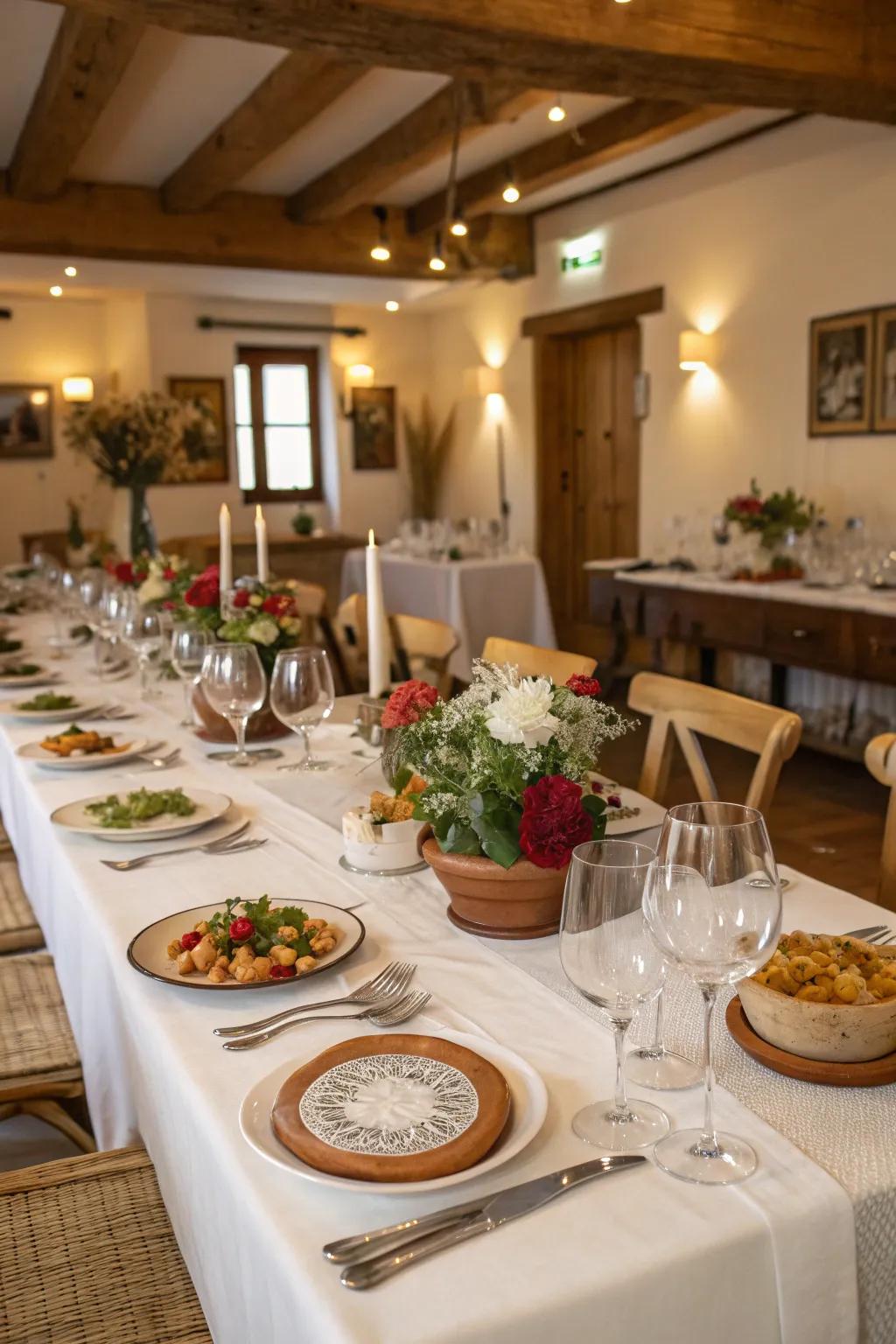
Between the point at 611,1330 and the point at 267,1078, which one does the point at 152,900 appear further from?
the point at 611,1330

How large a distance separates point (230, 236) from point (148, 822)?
6.31m

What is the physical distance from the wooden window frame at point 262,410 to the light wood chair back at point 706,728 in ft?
25.3

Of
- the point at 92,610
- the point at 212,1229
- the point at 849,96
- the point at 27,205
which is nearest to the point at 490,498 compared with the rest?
the point at 27,205

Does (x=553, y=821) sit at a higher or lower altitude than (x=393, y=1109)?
higher

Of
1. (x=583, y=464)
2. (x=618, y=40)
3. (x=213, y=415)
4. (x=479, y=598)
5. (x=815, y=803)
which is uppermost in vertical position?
(x=618, y=40)

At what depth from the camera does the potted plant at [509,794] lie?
1.24 metres

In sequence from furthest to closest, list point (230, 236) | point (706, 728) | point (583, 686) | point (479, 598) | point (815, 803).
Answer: point (230, 236), point (479, 598), point (815, 803), point (706, 728), point (583, 686)

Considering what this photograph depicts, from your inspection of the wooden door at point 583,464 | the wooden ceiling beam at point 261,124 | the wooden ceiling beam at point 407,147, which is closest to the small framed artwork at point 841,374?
the wooden ceiling beam at point 407,147

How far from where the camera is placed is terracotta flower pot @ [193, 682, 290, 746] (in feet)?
7.61

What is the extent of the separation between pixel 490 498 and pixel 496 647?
601cm

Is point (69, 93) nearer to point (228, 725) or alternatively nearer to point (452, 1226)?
point (228, 725)

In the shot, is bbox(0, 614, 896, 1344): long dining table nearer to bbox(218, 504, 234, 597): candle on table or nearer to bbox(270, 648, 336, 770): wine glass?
bbox(270, 648, 336, 770): wine glass

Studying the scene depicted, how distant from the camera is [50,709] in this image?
2607 millimetres

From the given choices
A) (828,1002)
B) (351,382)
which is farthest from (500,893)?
(351,382)
